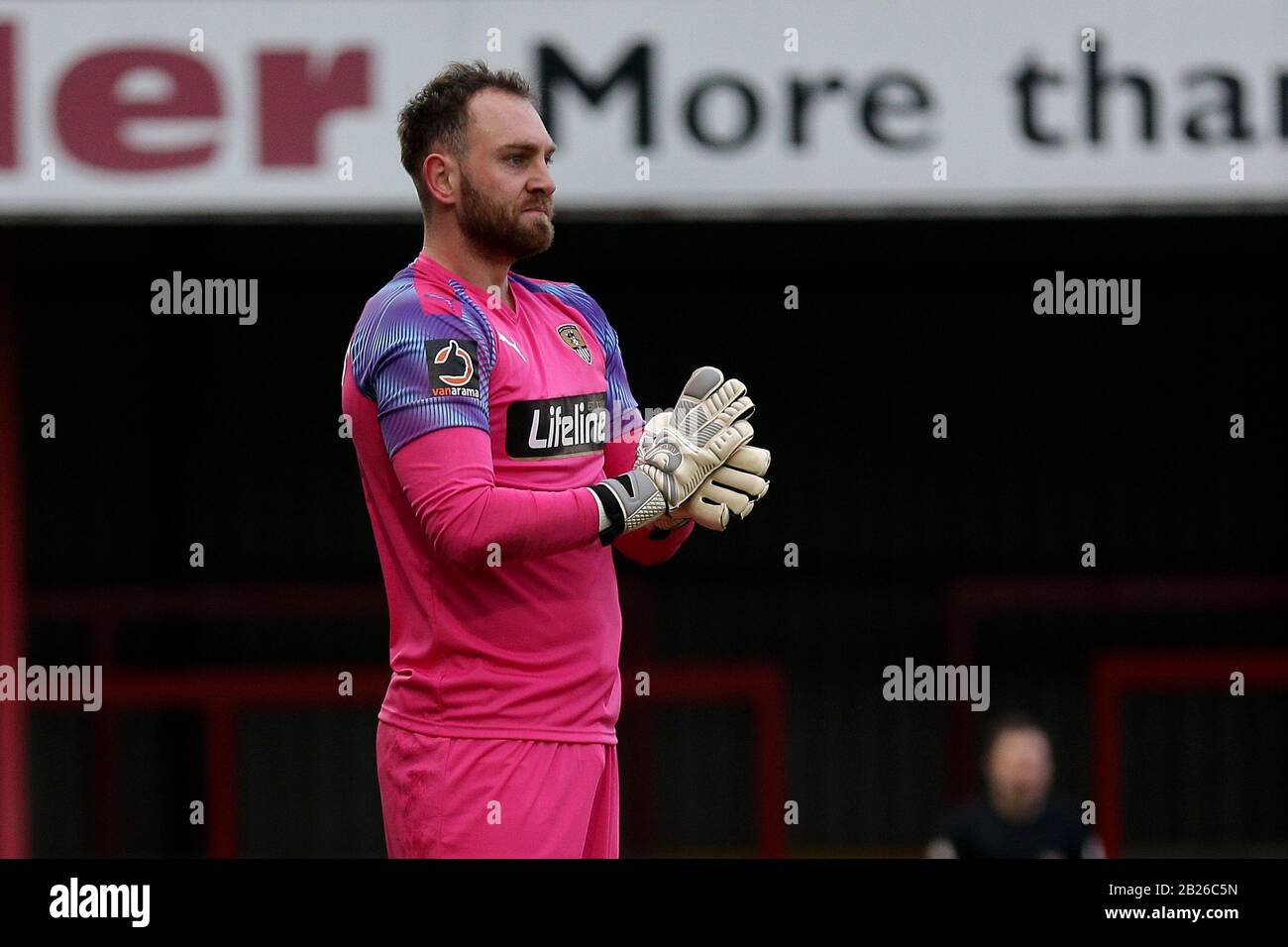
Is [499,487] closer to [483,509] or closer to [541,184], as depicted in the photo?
[483,509]

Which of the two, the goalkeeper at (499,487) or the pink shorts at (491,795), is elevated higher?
the goalkeeper at (499,487)

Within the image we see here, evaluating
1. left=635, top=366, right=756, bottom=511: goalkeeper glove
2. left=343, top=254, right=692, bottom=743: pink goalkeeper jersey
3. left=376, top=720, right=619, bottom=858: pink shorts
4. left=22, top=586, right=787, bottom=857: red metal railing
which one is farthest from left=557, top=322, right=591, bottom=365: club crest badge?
left=22, top=586, right=787, bottom=857: red metal railing

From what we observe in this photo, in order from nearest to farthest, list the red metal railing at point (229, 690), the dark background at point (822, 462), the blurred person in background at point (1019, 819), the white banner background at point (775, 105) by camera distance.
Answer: the blurred person in background at point (1019, 819) → the white banner background at point (775, 105) → the red metal railing at point (229, 690) → the dark background at point (822, 462)

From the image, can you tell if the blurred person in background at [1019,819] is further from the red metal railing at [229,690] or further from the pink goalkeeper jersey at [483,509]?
the pink goalkeeper jersey at [483,509]

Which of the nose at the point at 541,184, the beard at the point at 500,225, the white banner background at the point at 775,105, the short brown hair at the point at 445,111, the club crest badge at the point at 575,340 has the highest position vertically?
the white banner background at the point at 775,105

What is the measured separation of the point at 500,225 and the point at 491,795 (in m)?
0.89

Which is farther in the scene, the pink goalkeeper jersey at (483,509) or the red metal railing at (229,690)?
the red metal railing at (229,690)

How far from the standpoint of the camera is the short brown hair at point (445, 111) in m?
3.12

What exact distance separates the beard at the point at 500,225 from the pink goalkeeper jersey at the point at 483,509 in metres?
0.08

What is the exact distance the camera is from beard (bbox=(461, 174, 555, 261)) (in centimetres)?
308

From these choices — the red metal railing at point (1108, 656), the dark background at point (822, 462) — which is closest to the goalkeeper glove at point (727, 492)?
the red metal railing at point (1108, 656)

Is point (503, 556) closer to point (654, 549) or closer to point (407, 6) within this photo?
point (654, 549)

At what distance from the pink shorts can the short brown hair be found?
88cm

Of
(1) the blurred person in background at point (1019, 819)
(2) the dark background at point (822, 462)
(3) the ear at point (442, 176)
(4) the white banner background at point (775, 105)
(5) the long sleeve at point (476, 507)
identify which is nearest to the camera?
(5) the long sleeve at point (476, 507)
